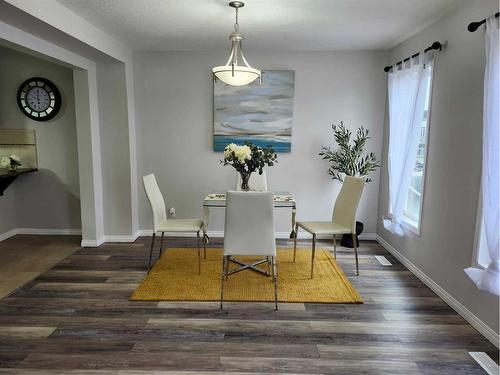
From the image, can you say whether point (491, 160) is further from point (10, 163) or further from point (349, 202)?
point (10, 163)

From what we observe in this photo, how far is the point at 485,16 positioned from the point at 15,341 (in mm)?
3899

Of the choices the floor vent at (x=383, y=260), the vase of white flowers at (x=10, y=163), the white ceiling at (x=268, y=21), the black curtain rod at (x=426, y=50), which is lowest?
the floor vent at (x=383, y=260)

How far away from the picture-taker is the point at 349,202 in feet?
11.7

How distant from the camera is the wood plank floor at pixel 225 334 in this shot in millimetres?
2131

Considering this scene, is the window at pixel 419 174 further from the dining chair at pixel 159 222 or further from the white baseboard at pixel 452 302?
the dining chair at pixel 159 222

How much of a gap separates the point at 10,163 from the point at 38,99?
864mm

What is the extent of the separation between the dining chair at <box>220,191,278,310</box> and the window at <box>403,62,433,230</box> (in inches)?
63.7

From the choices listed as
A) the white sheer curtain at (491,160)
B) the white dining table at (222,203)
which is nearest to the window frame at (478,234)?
the white sheer curtain at (491,160)

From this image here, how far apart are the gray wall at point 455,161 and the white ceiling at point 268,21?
33cm

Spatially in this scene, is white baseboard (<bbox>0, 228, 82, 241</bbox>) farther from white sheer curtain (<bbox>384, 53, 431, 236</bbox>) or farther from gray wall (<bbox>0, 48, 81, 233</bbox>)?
white sheer curtain (<bbox>384, 53, 431, 236</bbox>)

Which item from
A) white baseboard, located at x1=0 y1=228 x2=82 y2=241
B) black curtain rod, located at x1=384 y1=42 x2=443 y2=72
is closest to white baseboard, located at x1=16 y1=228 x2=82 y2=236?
white baseboard, located at x1=0 y1=228 x2=82 y2=241

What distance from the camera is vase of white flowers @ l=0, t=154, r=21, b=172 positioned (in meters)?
4.24

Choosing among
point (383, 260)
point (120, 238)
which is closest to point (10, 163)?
point (120, 238)

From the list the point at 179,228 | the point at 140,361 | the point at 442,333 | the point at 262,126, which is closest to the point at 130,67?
the point at 262,126
